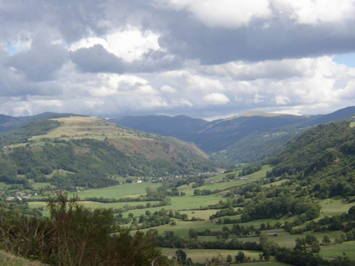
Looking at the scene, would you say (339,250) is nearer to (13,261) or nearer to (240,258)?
(240,258)

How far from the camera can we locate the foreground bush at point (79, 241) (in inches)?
682

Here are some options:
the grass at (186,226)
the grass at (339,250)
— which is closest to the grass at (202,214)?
the grass at (186,226)

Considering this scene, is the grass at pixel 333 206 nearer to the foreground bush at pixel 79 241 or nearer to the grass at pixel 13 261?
the foreground bush at pixel 79 241

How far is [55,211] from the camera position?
66.9ft

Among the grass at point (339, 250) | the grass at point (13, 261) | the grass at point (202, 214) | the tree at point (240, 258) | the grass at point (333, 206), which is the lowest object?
the grass at point (202, 214)

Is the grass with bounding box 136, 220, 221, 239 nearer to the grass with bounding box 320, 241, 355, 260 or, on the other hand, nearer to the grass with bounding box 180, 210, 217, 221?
the grass with bounding box 180, 210, 217, 221

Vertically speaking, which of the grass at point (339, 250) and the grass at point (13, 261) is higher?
the grass at point (13, 261)

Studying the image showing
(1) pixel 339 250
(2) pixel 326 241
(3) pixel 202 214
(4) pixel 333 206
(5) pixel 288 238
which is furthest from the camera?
(3) pixel 202 214

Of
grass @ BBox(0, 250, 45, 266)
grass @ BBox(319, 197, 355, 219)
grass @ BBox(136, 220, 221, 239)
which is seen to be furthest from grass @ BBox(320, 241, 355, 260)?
grass @ BBox(0, 250, 45, 266)

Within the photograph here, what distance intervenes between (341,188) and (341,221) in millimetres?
36513

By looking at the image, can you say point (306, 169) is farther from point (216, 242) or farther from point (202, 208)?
point (216, 242)

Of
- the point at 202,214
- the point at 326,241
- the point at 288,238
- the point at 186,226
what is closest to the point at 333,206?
the point at 288,238

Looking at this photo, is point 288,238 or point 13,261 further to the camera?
point 288,238

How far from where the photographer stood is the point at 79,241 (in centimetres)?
1789
